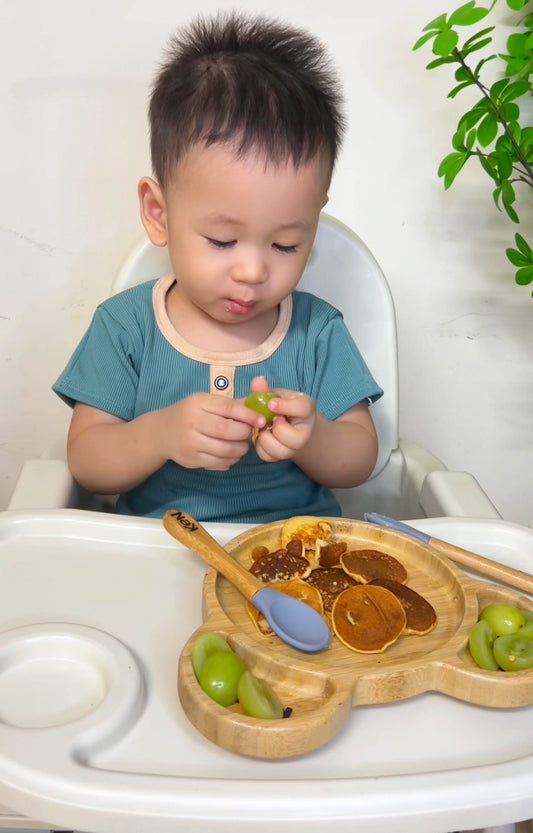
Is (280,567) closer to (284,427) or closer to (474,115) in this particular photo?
(284,427)

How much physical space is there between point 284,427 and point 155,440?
0.16 metres

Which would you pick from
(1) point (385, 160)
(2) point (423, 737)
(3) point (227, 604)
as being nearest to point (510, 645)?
(2) point (423, 737)

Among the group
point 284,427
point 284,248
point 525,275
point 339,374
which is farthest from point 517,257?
point 284,427

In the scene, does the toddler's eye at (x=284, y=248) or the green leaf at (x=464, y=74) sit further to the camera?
the green leaf at (x=464, y=74)

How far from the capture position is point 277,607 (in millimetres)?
666

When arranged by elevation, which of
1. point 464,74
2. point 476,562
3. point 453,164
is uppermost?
point 464,74

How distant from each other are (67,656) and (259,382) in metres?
0.29

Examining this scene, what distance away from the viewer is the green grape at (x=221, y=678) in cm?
58

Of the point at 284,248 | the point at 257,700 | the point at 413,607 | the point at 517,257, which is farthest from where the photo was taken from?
the point at 517,257

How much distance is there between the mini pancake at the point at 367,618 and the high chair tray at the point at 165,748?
0.05m

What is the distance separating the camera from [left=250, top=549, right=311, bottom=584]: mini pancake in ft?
2.39

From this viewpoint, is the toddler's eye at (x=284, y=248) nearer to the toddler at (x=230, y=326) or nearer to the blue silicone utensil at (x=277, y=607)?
the toddler at (x=230, y=326)

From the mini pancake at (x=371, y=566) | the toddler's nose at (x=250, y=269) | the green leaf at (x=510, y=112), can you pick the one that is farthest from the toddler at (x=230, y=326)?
the green leaf at (x=510, y=112)

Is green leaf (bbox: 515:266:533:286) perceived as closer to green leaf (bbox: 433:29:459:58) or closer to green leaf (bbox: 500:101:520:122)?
green leaf (bbox: 500:101:520:122)
